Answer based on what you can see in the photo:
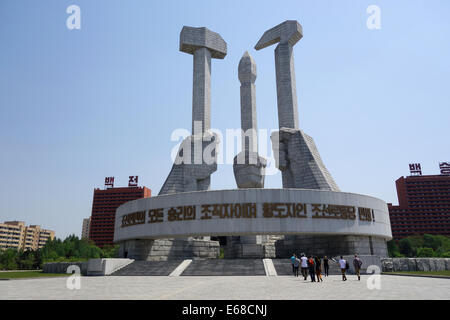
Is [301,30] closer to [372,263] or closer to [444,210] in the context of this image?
[372,263]

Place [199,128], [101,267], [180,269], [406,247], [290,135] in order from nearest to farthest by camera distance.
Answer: [180,269] → [101,267] → [290,135] → [199,128] → [406,247]

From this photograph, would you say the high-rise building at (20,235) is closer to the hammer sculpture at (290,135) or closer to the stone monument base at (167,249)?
the stone monument base at (167,249)

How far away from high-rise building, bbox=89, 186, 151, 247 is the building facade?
9483 centimetres

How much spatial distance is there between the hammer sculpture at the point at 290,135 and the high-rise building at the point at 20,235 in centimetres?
11267

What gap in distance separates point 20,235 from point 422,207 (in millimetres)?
157901

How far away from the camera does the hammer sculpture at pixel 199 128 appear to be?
36.7 m

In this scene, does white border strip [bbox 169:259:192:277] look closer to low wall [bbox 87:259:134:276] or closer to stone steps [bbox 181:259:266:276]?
stone steps [bbox 181:259:266:276]

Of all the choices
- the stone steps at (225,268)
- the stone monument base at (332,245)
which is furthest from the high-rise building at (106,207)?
the stone steps at (225,268)

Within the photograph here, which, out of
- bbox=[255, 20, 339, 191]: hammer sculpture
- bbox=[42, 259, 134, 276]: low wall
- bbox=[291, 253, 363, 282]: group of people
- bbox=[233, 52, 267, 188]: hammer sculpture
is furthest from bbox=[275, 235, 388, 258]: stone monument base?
bbox=[42, 259, 134, 276]: low wall

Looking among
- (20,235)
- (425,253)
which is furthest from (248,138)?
(20,235)

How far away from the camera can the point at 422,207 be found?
367 ft

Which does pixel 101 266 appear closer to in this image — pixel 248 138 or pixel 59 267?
pixel 59 267
